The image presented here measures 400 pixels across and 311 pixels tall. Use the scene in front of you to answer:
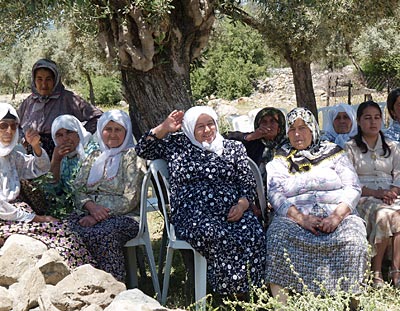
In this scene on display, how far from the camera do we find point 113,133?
163 inches

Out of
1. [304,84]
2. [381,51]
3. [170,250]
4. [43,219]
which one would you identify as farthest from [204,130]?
[381,51]

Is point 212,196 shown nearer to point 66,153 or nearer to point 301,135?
point 301,135

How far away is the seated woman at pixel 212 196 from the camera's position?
354cm

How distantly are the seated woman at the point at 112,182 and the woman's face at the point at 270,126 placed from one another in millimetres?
1103

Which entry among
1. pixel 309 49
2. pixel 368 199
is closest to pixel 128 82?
pixel 368 199

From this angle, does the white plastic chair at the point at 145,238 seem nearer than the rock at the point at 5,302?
No

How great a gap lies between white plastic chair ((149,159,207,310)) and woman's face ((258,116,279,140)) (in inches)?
39.4

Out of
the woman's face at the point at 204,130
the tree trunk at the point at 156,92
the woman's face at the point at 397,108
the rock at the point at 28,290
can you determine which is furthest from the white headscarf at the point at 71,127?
the woman's face at the point at 397,108

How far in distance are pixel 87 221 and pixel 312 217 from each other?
159 cm

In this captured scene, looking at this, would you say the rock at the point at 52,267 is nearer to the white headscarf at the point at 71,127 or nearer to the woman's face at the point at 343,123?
the white headscarf at the point at 71,127

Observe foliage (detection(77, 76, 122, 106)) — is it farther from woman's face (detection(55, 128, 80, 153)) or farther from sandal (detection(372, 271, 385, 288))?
sandal (detection(372, 271, 385, 288))

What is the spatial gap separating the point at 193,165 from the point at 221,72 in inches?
1073

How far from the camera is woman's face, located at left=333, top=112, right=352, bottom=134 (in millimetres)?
4867

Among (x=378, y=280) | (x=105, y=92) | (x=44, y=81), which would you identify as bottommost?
(x=378, y=280)
